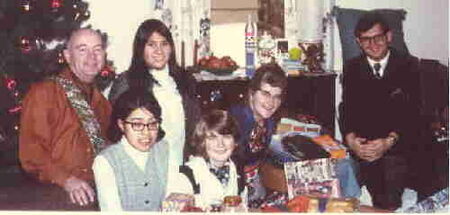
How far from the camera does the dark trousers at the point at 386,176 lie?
293 centimetres

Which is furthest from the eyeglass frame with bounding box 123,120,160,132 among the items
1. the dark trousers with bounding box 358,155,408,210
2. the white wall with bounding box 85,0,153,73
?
the dark trousers with bounding box 358,155,408,210

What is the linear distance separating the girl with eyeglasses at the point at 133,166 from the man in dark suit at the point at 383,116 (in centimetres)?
84

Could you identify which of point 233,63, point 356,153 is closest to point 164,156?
point 233,63

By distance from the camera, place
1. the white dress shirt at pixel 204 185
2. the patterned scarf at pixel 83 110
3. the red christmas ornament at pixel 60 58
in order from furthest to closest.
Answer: the red christmas ornament at pixel 60 58
the patterned scarf at pixel 83 110
the white dress shirt at pixel 204 185

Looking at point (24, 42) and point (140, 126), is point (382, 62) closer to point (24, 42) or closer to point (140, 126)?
point (140, 126)

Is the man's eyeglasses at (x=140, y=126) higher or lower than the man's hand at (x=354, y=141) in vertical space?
higher

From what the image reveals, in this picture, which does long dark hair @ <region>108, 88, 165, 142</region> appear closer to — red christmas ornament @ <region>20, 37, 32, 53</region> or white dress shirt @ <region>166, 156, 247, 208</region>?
white dress shirt @ <region>166, 156, 247, 208</region>

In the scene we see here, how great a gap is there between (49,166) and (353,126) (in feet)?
4.15

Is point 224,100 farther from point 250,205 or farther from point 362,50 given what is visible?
Answer: point 362,50

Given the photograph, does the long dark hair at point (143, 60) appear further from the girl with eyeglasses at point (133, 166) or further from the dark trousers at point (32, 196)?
the dark trousers at point (32, 196)

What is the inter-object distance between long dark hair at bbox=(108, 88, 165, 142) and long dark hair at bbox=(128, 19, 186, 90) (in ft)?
0.14

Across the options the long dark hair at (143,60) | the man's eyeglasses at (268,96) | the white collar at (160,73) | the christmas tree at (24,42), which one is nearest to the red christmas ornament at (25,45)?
the christmas tree at (24,42)

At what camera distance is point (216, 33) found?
3105 mm

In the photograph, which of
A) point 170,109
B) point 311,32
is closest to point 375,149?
point 311,32
